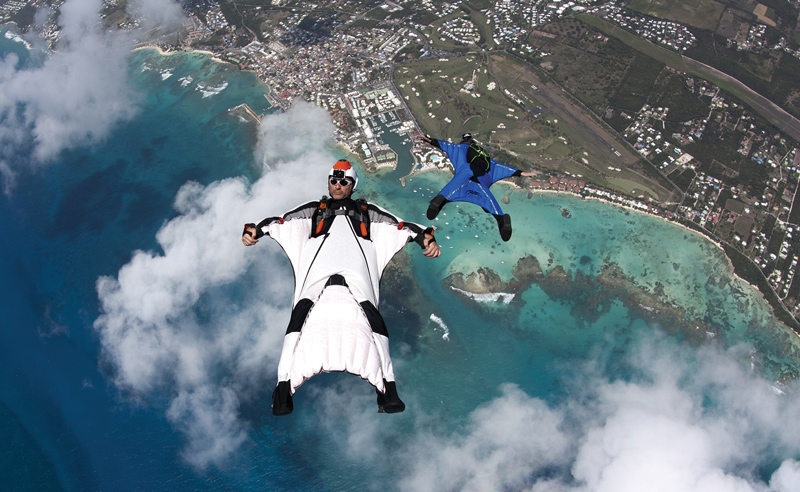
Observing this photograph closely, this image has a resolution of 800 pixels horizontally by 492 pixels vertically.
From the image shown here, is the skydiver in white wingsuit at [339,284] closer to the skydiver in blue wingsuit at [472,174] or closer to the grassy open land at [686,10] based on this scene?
the skydiver in blue wingsuit at [472,174]

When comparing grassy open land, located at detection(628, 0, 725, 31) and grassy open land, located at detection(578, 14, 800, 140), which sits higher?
grassy open land, located at detection(628, 0, 725, 31)

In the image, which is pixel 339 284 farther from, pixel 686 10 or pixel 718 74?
pixel 686 10

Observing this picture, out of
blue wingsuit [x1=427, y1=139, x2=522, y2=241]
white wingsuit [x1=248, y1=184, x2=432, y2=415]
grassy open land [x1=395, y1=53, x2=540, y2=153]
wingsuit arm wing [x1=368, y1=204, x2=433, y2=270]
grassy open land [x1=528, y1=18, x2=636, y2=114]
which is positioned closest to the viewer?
white wingsuit [x1=248, y1=184, x2=432, y2=415]

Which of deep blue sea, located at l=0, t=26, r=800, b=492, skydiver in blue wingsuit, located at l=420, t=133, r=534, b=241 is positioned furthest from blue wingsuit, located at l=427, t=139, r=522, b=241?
deep blue sea, located at l=0, t=26, r=800, b=492

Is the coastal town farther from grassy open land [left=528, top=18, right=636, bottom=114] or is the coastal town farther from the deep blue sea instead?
the deep blue sea

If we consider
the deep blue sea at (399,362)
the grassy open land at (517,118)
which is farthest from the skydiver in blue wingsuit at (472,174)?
the grassy open land at (517,118)

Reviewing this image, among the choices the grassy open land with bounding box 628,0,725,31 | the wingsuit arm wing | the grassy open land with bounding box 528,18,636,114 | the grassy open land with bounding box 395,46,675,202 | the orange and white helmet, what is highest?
the grassy open land with bounding box 628,0,725,31

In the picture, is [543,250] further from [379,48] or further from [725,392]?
[379,48]
